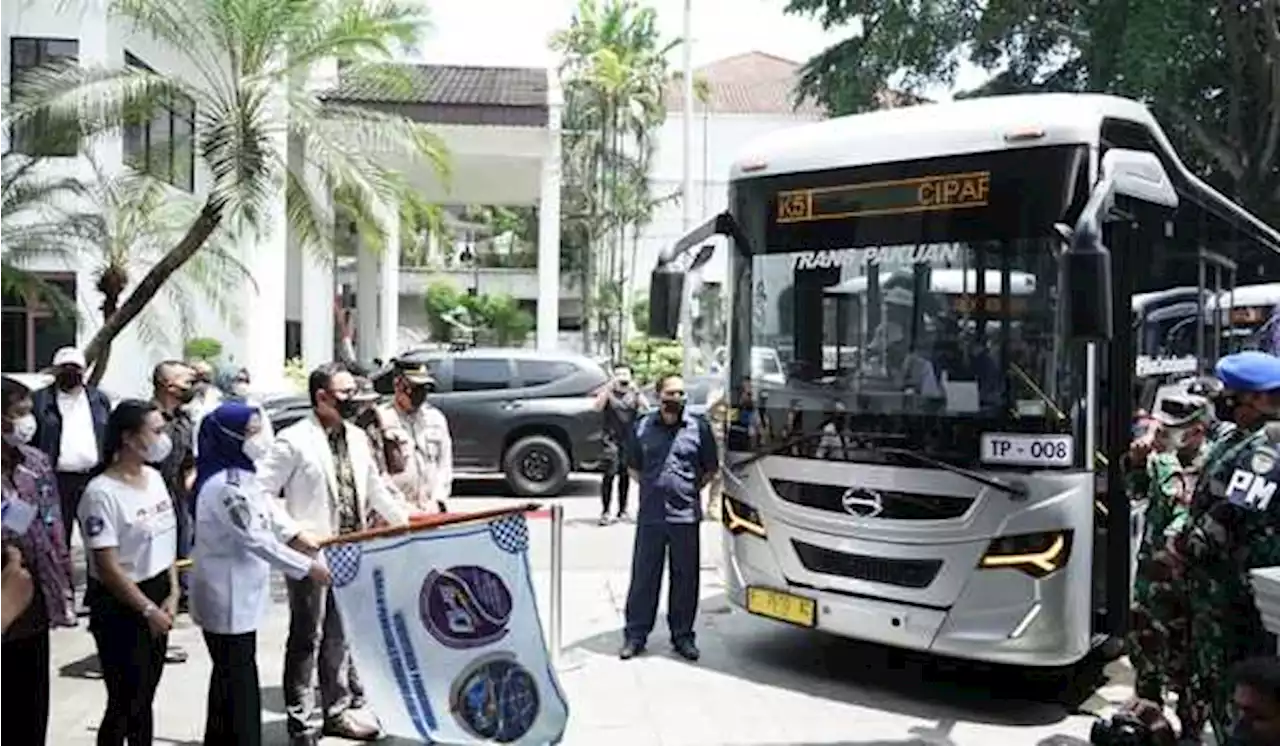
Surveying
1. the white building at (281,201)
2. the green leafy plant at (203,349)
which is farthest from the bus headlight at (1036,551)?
the green leafy plant at (203,349)

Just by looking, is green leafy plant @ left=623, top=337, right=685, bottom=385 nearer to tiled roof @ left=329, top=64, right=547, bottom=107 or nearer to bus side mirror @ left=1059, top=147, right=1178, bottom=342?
tiled roof @ left=329, top=64, right=547, bottom=107

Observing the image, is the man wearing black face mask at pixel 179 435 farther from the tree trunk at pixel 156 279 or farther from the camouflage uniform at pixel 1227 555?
the camouflage uniform at pixel 1227 555

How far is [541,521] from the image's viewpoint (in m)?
14.2

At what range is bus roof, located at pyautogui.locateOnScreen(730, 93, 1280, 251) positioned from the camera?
6859mm

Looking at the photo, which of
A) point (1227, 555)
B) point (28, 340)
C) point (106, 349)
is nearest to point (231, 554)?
point (1227, 555)

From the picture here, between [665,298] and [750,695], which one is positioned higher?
[665,298]

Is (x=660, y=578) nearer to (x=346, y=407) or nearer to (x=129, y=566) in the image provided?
(x=346, y=407)

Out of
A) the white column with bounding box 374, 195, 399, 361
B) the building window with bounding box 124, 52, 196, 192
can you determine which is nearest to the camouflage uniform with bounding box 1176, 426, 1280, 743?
the building window with bounding box 124, 52, 196, 192

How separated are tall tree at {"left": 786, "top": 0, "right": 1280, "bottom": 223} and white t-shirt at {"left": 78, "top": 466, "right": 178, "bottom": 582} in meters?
14.7

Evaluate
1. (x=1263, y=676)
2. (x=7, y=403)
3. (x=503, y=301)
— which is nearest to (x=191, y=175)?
(x=7, y=403)

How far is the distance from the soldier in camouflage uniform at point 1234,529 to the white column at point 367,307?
30.5 m

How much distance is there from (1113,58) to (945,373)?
12753 mm

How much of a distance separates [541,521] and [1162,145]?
8.20m

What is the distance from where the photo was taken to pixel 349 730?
6.32 m
